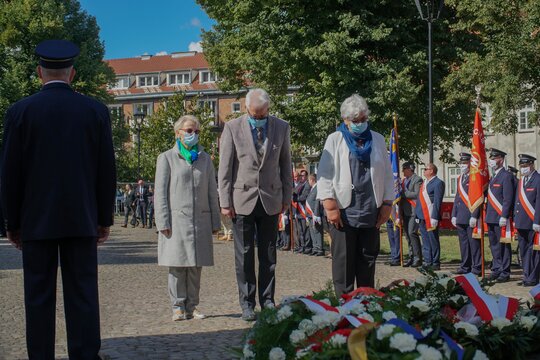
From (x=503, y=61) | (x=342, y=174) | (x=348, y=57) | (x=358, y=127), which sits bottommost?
(x=342, y=174)

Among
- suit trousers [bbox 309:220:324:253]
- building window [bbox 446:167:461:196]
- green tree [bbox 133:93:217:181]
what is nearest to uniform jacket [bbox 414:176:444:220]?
suit trousers [bbox 309:220:324:253]

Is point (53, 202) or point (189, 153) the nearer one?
point (53, 202)

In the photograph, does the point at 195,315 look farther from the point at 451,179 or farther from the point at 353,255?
the point at 451,179

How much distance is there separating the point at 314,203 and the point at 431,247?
13.3 ft

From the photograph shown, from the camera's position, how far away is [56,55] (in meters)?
5.09

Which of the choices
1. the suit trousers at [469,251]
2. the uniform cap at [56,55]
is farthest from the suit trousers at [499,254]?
the uniform cap at [56,55]

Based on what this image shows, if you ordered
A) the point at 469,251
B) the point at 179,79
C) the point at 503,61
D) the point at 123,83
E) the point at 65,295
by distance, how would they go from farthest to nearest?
the point at 123,83 → the point at 179,79 → the point at 503,61 → the point at 469,251 → the point at 65,295

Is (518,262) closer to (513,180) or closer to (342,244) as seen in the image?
(513,180)

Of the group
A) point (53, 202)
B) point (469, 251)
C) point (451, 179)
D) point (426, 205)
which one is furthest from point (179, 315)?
point (451, 179)

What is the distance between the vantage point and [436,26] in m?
30.1

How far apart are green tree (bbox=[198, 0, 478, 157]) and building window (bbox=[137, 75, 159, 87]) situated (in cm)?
6523

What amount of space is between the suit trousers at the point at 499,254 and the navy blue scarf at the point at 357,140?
6243 mm

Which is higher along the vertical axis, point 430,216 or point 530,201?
point 530,201

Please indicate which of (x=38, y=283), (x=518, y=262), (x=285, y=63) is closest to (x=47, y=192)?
(x=38, y=283)
